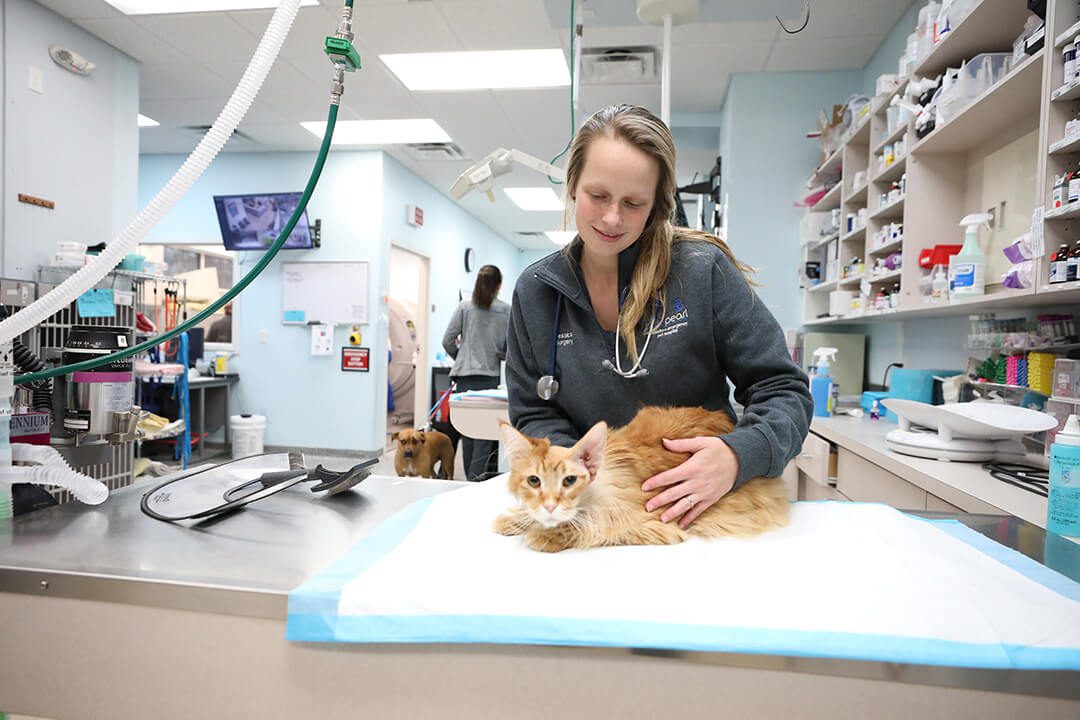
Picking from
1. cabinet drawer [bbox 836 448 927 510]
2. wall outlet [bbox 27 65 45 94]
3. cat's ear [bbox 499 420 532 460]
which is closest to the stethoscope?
cat's ear [bbox 499 420 532 460]

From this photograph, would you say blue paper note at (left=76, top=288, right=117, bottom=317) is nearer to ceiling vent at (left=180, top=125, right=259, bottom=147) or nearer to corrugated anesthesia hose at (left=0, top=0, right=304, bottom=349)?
corrugated anesthesia hose at (left=0, top=0, right=304, bottom=349)

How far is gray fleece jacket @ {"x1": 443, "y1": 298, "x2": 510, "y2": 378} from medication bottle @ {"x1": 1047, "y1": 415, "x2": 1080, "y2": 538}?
3220mm

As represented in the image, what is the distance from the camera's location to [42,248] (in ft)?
10.9

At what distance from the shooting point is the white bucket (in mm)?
5262

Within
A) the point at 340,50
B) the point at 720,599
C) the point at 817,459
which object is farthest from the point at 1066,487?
the point at 340,50

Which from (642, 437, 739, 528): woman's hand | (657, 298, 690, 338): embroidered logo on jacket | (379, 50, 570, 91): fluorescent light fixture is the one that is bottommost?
(642, 437, 739, 528): woman's hand

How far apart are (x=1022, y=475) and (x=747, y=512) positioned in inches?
43.9

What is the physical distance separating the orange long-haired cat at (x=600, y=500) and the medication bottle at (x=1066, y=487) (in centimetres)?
58

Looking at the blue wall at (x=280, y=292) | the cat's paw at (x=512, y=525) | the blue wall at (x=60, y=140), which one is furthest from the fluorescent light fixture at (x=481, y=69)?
the cat's paw at (x=512, y=525)

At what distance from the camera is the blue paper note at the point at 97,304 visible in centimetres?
256

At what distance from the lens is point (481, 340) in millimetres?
4078

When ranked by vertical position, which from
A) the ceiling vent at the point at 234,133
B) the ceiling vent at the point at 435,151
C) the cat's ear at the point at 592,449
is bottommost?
the cat's ear at the point at 592,449

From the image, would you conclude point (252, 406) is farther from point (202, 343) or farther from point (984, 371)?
point (984, 371)

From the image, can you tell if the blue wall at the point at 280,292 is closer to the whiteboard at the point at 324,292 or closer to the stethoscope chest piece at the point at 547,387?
the whiteboard at the point at 324,292
